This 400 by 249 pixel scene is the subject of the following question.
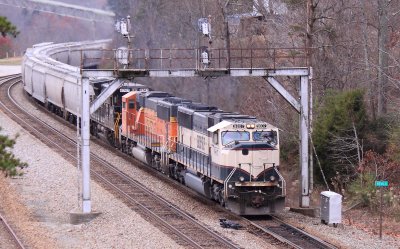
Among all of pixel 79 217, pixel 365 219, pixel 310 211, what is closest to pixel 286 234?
pixel 310 211

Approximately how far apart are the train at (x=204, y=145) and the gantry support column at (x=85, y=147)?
3547 mm

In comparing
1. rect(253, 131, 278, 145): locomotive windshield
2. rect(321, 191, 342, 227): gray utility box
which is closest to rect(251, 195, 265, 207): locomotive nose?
rect(253, 131, 278, 145): locomotive windshield

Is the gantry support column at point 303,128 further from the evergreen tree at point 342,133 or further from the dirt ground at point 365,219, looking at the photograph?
the evergreen tree at point 342,133

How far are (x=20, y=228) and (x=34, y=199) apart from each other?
4.53 meters

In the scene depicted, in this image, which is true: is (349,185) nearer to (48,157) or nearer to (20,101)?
(48,157)

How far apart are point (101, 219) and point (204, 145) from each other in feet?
13.2

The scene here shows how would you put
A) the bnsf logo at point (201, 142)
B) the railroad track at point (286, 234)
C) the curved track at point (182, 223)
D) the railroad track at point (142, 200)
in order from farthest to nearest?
the bnsf logo at point (201, 142), the railroad track at point (142, 200), the curved track at point (182, 223), the railroad track at point (286, 234)

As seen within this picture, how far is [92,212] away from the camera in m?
23.8

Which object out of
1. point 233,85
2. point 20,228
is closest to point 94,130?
point 233,85

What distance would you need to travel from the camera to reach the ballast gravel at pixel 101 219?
2064 centimetres

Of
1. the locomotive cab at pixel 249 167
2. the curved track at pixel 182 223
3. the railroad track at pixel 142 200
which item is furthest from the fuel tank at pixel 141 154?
the locomotive cab at pixel 249 167

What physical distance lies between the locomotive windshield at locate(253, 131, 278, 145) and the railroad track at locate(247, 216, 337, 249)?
223cm

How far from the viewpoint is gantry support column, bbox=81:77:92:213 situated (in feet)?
77.0

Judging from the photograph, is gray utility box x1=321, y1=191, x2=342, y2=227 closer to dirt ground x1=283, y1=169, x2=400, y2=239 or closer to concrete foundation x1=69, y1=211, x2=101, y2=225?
dirt ground x1=283, y1=169, x2=400, y2=239
